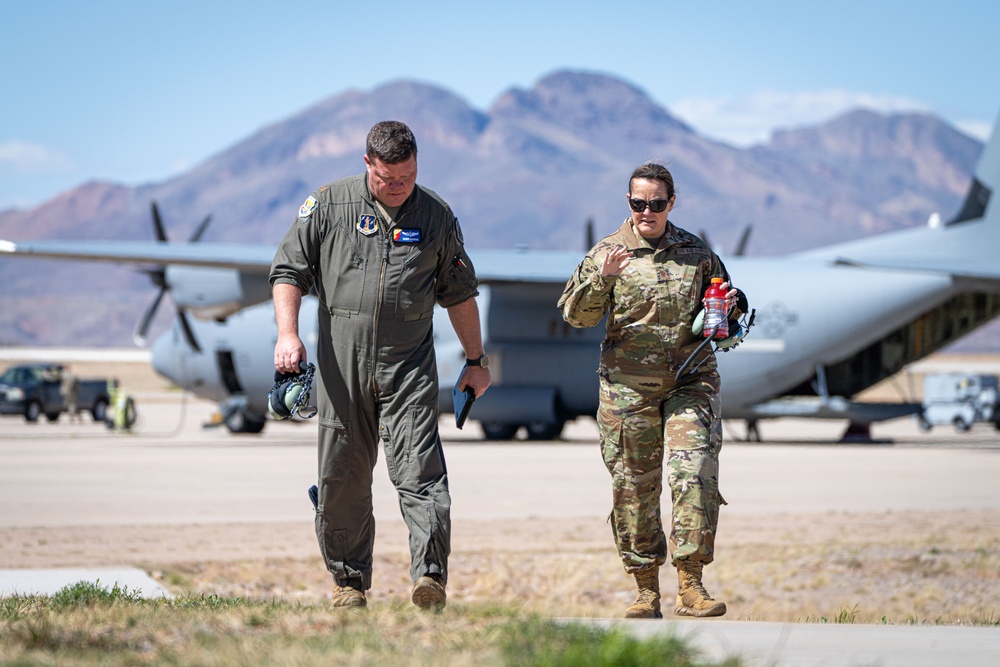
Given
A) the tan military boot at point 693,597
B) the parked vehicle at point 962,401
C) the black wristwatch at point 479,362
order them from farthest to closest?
the parked vehicle at point 962,401
the black wristwatch at point 479,362
the tan military boot at point 693,597

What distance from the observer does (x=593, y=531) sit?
11992mm

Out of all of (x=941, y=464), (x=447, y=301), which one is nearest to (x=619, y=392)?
(x=447, y=301)

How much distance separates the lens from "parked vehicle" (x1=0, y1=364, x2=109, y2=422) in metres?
37.7

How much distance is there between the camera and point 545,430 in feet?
87.2

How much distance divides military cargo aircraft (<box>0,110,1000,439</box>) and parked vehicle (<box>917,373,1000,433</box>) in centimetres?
1010

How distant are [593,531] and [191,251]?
15.1m

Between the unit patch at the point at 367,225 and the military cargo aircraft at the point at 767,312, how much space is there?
17.7m

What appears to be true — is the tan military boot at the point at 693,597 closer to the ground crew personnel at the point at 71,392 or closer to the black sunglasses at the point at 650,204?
the black sunglasses at the point at 650,204

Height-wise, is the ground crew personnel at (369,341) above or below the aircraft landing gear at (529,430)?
above

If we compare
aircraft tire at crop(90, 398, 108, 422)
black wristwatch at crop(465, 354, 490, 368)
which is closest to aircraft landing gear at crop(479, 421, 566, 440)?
aircraft tire at crop(90, 398, 108, 422)

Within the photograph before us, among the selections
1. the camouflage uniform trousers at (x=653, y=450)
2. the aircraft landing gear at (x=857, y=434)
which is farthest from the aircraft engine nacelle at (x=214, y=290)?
the camouflage uniform trousers at (x=653, y=450)

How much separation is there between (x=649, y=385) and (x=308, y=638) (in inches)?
95.2

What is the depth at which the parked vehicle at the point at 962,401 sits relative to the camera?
34500mm

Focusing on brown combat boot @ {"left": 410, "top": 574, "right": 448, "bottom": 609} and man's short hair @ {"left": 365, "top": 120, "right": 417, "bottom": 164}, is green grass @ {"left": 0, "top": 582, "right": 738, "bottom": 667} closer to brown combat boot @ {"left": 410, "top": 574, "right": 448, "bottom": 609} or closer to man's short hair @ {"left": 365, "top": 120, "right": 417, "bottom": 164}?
brown combat boot @ {"left": 410, "top": 574, "right": 448, "bottom": 609}
